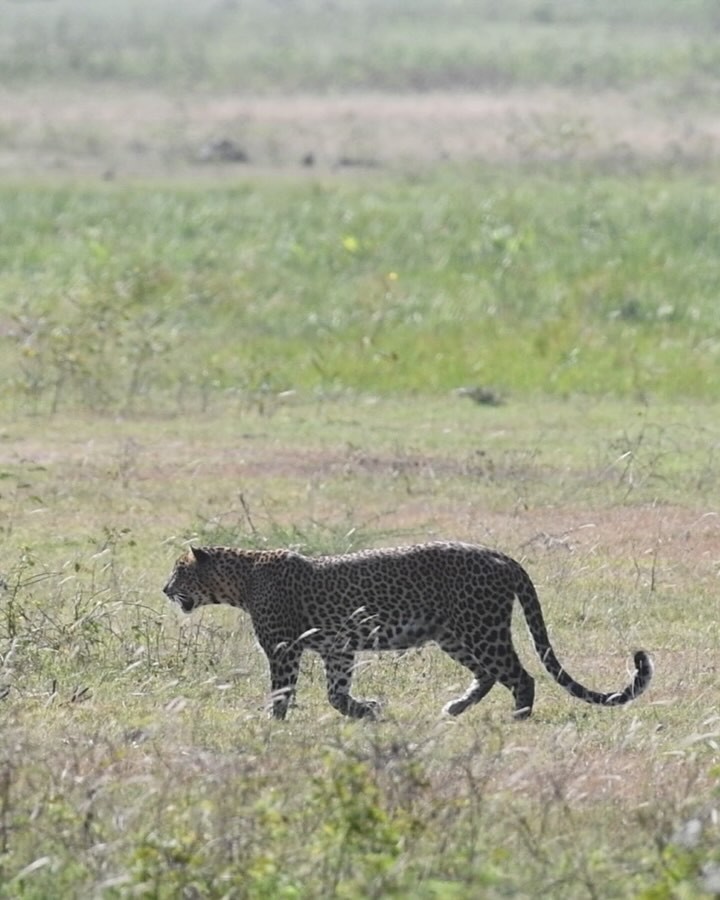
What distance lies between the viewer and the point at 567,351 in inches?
988

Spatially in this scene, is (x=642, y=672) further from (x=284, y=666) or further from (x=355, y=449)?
(x=355, y=449)

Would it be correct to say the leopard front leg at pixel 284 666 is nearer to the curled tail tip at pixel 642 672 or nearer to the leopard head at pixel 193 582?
the leopard head at pixel 193 582

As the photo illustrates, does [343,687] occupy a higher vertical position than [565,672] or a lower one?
lower

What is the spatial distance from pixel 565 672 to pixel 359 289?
668 inches

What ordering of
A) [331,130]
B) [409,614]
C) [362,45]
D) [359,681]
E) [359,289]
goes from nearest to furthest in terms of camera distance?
[409,614]
[359,681]
[359,289]
[331,130]
[362,45]

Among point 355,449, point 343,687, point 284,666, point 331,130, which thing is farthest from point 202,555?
point 331,130

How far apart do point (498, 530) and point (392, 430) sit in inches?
205

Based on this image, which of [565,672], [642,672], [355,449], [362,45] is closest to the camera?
[642,672]

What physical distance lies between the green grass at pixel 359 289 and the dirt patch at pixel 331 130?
3.70 metres

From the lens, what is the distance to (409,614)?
11.1 metres

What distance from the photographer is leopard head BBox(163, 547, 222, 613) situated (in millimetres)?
11695

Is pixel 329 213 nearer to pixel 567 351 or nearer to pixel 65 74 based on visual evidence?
pixel 567 351

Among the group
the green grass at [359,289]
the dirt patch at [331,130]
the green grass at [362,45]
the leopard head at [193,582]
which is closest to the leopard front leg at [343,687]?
the leopard head at [193,582]

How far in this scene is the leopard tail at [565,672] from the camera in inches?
404
